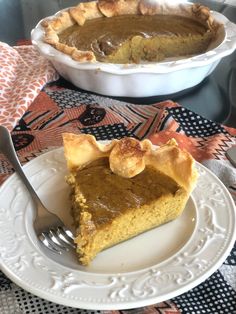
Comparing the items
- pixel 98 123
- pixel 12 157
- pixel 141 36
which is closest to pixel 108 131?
pixel 98 123

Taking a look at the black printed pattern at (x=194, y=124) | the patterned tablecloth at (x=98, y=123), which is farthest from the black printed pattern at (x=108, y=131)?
the black printed pattern at (x=194, y=124)

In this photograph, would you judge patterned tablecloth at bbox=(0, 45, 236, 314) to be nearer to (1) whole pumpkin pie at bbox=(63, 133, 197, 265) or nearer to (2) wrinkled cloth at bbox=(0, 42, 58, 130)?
(2) wrinkled cloth at bbox=(0, 42, 58, 130)

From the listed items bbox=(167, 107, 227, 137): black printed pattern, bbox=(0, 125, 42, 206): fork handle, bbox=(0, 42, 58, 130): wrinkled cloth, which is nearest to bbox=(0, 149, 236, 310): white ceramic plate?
bbox=(0, 125, 42, 206): fork handle

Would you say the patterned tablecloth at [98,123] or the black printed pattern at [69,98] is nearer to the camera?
the patterned tablecloth at [98,123]

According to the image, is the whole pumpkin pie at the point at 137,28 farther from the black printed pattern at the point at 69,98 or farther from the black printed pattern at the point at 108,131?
the black printed pattern at the point at 108,131

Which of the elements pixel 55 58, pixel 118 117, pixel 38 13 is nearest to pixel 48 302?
pixel 118 117

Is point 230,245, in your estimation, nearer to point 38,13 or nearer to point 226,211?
point 226,211

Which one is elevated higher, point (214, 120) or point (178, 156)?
point (178, 156)
